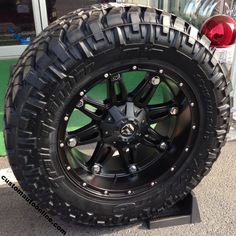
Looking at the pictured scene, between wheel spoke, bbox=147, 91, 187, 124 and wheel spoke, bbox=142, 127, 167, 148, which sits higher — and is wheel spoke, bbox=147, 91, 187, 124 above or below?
above

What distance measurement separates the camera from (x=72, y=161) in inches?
78.0

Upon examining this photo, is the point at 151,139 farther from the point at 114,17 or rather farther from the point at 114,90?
the point at 114,17

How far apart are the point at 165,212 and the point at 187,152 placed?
1.56ft

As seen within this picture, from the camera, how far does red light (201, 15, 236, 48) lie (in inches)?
82.6

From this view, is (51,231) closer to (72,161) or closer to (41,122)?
(72,161)

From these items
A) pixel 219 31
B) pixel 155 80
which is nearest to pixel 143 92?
pixel 155 80

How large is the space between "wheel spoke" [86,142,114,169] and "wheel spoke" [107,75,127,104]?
28cm

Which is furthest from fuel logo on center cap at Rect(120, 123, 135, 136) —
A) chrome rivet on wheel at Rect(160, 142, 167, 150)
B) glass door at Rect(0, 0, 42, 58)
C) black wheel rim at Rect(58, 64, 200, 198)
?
glass door at Rect(0, 0, 42, 58)

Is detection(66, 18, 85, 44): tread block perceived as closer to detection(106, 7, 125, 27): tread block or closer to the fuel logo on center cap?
detection(106, 7, 125, 27): tread block

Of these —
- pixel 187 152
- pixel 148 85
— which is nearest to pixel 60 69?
pixel 148 85

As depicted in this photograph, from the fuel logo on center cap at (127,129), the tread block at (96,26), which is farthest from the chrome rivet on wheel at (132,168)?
the tread block at (96,26)

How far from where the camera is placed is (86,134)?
1.95 m

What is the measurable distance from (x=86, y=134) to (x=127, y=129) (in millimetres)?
238

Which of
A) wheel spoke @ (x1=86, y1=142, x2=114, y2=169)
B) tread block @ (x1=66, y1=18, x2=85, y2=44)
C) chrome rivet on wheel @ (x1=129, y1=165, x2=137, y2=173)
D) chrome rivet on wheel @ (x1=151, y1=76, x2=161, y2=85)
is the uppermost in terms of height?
tread block @ (x1=66, y1=18, x2=85, y2=44)
